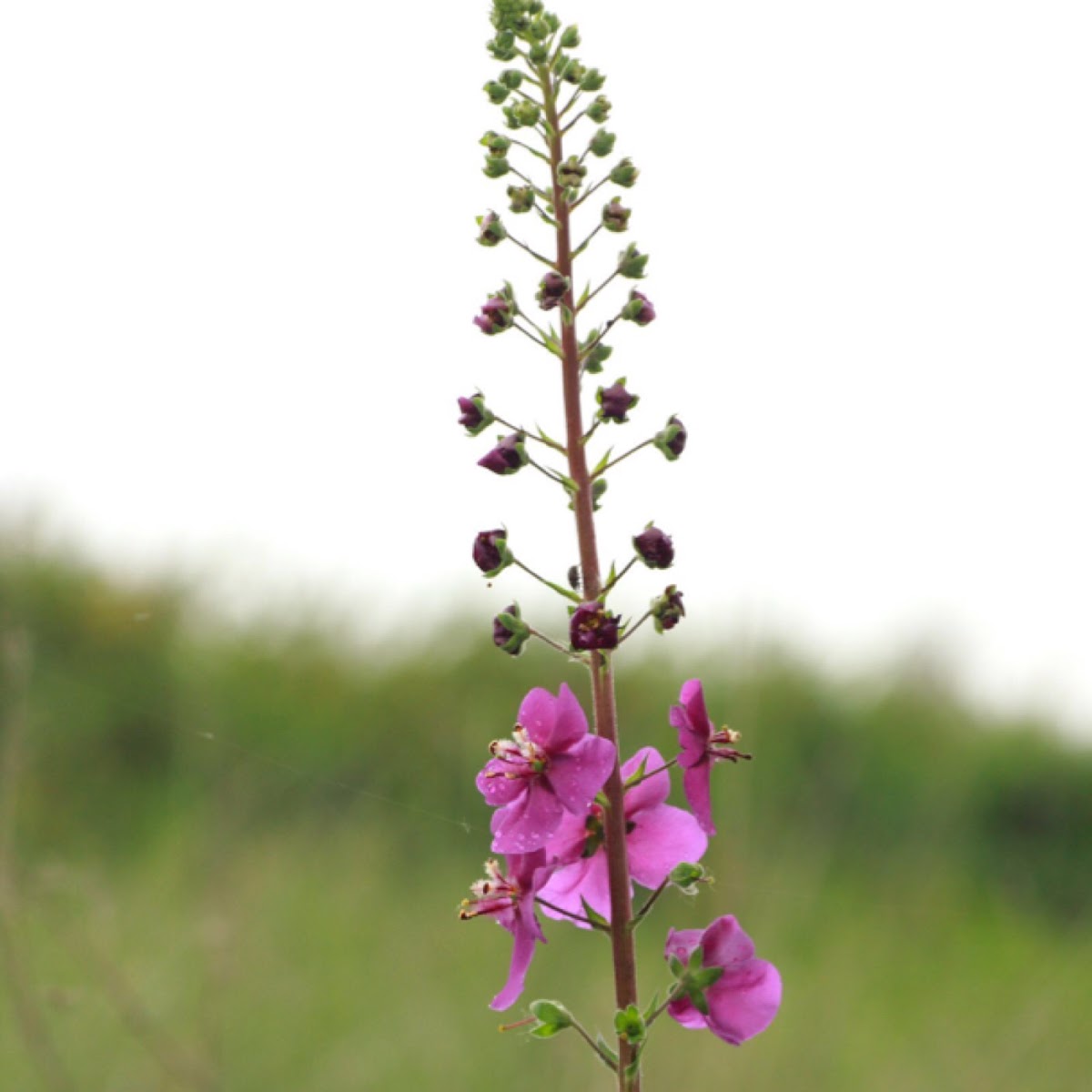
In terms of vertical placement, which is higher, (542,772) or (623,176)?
(623,176)

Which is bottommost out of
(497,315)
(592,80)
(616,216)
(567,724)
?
(567,724)

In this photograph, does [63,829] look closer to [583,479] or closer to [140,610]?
[140,610]

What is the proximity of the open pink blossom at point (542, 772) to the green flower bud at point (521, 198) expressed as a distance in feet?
1.83

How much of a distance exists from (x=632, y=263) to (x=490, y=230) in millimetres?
173

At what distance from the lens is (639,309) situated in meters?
1.45

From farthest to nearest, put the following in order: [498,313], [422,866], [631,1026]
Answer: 1. [422,866]
2. [498,313]
3. [631,1026]

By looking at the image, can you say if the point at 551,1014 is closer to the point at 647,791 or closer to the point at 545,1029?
the point at 545,1029

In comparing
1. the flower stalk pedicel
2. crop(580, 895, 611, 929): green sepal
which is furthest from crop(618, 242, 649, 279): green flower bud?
crop(580, 895, 611, 929): green sepal

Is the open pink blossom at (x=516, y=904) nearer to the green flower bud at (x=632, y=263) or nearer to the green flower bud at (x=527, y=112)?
the green flower bud at (x=632, y=263)

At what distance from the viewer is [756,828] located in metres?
6.41

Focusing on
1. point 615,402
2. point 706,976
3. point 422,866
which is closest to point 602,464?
point 615,402

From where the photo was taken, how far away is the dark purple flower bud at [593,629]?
121 centimetres

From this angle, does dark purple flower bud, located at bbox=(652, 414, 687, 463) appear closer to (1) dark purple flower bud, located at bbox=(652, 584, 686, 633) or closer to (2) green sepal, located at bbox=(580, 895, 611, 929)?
(1) dark purple flower bud, located at bbox=(652, 584, 686, 633)

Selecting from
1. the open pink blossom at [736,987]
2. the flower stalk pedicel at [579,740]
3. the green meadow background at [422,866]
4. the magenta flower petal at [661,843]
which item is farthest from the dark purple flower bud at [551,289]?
the green meadow background at [422,866]
